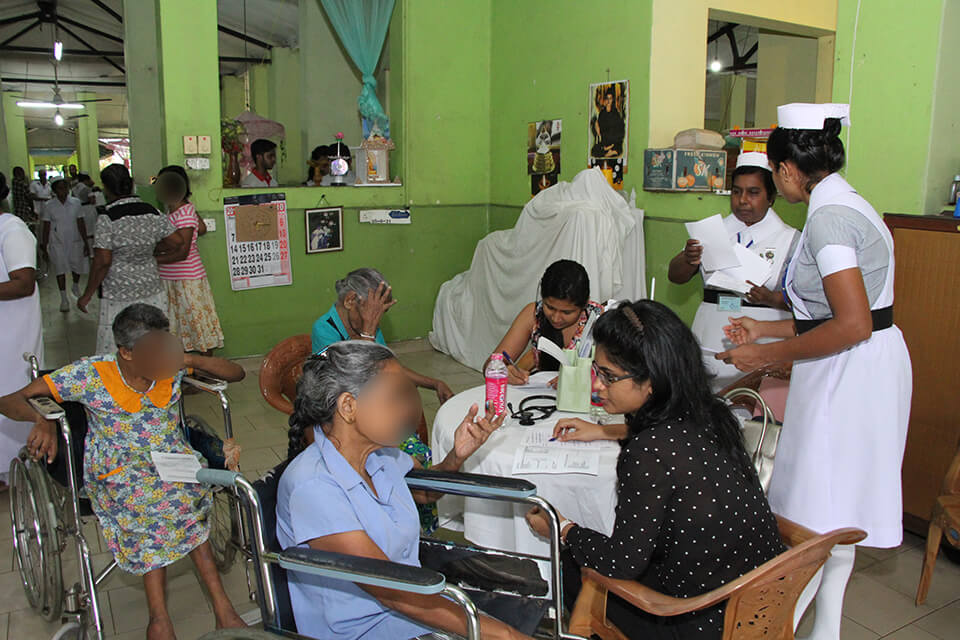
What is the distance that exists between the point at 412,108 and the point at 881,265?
4917 millimetres

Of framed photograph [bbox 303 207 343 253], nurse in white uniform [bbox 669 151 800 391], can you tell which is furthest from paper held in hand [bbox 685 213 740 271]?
framed photograph [bbox 303 207 343 253]

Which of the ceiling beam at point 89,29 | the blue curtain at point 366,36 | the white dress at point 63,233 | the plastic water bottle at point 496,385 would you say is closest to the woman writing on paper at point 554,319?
the plastic water bottle at point 496,385

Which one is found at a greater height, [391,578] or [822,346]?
[822,346]

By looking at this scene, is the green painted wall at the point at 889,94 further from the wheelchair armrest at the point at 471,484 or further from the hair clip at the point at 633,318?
the wheelchair armrest at the point at 471,484

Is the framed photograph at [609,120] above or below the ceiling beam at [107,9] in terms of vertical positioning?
below

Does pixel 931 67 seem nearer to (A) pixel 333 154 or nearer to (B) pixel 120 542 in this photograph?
(B) pixel 120 542

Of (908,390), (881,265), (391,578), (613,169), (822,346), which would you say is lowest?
(391,578)

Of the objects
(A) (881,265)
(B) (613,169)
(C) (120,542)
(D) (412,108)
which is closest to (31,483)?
(C) (120,542)

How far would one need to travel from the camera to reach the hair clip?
173cm

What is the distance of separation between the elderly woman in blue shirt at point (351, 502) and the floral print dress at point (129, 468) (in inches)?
34.2

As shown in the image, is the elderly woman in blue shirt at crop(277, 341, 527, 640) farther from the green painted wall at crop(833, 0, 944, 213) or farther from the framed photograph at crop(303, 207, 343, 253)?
the framed photograph at crop(303, 207, 343, 253)

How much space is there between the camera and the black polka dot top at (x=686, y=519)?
1.64 metres

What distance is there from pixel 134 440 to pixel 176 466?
34 cm

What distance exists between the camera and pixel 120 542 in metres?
2.40
